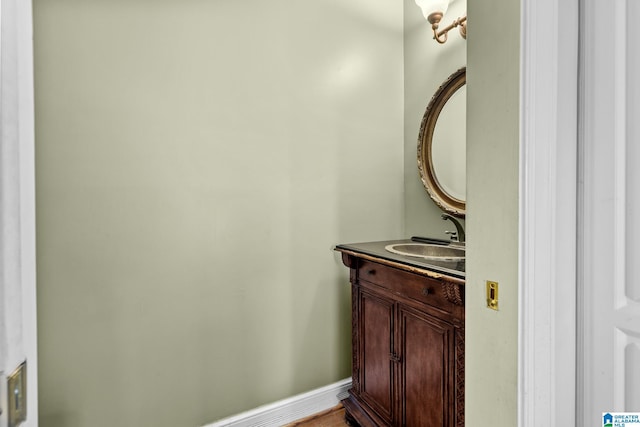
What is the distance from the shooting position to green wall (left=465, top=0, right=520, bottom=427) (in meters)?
0.84

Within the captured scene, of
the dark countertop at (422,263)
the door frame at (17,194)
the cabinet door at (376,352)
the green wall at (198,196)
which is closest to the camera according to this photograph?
the door frame at (17,194)

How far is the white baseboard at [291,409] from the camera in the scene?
1.69 m

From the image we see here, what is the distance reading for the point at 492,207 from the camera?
2.92ft

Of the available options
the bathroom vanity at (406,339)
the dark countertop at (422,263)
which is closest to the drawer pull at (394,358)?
the bathroom vanity at (406,339)

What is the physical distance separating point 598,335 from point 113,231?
1739 mm

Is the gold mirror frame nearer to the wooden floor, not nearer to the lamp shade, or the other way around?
the lamp shade

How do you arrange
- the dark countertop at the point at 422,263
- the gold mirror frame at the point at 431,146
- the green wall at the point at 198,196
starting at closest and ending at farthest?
1. the dark countertop at the point at 422,263
2. the green wall at the point at 198,196
3. the gold mirror frame at the point at 431,146

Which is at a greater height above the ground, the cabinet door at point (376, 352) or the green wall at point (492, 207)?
the green wall at point (492, 207)

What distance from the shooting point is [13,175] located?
353 mm

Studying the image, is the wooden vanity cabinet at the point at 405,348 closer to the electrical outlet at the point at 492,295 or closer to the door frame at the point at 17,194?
the electrical outlet at the point at 492,295

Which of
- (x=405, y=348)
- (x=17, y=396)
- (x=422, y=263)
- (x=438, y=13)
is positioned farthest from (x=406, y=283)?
(x=438, y=13)

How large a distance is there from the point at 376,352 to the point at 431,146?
122cm

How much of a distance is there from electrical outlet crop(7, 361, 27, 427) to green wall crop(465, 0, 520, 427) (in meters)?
0.95

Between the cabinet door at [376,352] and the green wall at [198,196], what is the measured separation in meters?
0.30
